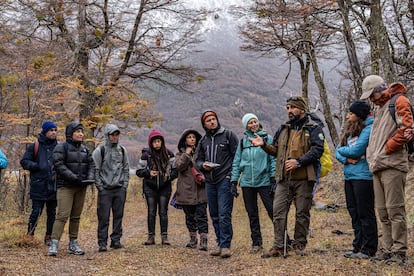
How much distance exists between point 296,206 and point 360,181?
817mm

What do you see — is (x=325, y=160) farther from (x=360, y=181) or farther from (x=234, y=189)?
(x=234, y=189)

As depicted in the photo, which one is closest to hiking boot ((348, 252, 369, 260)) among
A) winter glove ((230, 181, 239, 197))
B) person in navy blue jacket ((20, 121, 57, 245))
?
winter glove ((230, 181, 239, 197))

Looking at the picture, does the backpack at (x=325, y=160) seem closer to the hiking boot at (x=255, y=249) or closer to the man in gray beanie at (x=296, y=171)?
the man in gray beanie at (x=296, y=171)

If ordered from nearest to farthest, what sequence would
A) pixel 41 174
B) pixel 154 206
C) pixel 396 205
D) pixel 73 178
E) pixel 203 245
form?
pixel 396 205 → pixel 73 178 → pixel 41 174 → pixel 203 245 → pixel 154 206

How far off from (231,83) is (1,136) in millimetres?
53178

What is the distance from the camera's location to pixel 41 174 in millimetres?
6328

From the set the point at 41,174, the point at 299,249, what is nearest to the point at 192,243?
the point at 299,249

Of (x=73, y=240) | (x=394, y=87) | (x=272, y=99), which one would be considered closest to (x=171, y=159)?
(x=73, y=240)

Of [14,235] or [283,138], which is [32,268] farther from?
[283,138]

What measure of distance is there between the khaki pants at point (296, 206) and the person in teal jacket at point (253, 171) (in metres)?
0.37

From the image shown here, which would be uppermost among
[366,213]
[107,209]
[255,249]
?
[366,213]

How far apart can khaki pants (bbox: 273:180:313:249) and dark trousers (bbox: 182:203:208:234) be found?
1510 millimetres

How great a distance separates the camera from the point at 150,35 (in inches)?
568

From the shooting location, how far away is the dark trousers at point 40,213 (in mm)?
6355
